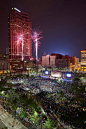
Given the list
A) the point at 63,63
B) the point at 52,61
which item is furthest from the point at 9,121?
the point at 63,63

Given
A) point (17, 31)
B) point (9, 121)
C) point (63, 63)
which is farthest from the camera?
point (63, 63)

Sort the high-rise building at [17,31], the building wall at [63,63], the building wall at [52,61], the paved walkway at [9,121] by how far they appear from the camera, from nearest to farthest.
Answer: the paved walkway at [9,121] < the high-rise building at [17,31] < the building wall at [63,63] < the building wall at [52,61]

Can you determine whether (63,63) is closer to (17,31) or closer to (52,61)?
(52,61)

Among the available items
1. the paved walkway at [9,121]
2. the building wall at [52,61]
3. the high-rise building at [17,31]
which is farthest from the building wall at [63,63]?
the paved walkway at [9,121]

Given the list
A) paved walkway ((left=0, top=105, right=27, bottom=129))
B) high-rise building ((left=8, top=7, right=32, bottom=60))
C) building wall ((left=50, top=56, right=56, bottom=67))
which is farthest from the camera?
building wall ((left=50, top=56, right=56, bottom=67))

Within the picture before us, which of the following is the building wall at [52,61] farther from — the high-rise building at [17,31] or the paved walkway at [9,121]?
the paved walkway at [9,121]

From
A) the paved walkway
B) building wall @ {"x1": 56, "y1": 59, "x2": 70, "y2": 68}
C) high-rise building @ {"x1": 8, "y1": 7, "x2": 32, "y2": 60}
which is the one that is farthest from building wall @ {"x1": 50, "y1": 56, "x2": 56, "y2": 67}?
the paved walkway

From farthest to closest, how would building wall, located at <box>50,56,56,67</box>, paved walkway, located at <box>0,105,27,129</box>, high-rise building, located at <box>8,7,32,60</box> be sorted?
building wall, located at <box>50,56,56,67</box> < high-rise building, located at <box>8,7,32,60</box> < paved walkway, located at <box>0,105,27,129</box>

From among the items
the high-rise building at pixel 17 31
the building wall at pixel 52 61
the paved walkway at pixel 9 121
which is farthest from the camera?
the building wall at pixel 52 61

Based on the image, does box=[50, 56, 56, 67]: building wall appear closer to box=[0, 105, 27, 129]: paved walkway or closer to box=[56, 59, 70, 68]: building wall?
box=[56, 59, 70, 68]: building wall
